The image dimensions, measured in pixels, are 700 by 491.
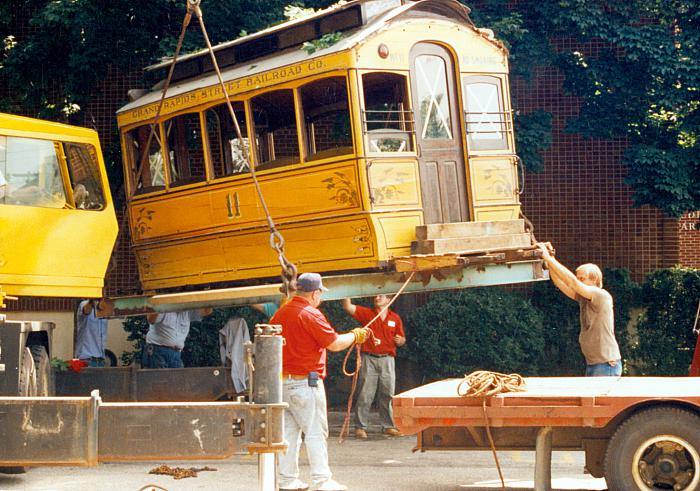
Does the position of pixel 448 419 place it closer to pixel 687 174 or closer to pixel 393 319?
pixel 393 319

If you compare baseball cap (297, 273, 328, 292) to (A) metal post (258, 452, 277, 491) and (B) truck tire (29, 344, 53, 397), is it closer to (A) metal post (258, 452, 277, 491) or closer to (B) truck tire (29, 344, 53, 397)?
(B) truck tire (29, 344, 53, 397)

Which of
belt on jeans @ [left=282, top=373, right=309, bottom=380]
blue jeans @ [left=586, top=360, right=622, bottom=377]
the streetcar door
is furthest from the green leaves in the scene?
belt on jeans @ [left=282, top=373, right=309, bottom=380]

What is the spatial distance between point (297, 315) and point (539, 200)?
11.0 metres

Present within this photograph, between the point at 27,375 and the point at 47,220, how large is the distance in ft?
5.26

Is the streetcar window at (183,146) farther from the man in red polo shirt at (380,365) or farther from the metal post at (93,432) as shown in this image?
the metal post at (93,432)

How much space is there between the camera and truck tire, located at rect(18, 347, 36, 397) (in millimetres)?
9281

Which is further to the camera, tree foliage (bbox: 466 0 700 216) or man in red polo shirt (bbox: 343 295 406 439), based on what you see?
tree foliage (bbox: 466 0 700 216)

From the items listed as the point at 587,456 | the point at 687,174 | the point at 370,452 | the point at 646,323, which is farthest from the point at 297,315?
the point at 646,323

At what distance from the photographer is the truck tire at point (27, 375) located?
9281 mm

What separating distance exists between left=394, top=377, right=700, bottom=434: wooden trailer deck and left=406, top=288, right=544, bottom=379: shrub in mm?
7554

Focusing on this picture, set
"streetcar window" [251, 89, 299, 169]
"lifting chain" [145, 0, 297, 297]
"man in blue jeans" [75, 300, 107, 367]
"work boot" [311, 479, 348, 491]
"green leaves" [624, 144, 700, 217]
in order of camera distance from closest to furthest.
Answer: "work boot" [311, 479, 348, 491] → "lifting chain" [145, 0, 297, 297] → "streetcar window" [251, 89, 299, 169] → "man in blue jeans" [75, 300, 107, 367] → "green leaves" [624, 144, 700, 217]

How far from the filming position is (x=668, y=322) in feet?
57.6

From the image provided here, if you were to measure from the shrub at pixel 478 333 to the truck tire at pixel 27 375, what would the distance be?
7691 millimetres

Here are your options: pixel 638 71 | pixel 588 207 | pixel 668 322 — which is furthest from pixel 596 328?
pixel 588 207
